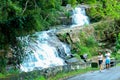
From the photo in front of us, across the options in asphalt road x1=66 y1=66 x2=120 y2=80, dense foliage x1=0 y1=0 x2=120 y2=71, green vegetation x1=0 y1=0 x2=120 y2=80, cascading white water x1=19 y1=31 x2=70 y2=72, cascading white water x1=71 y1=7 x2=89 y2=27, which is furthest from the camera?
cascading white water x1=71 y1=7 x2=89 y2=27

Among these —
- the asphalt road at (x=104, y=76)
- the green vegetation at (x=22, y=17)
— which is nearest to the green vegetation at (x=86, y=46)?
the green vegetation at (x=22, y=17)

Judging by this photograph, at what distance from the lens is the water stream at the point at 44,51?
3179 cm

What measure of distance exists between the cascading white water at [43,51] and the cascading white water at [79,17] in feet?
23.4

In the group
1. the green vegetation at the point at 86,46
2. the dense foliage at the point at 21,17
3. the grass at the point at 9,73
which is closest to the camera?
the dense foliage at the point at 21,17

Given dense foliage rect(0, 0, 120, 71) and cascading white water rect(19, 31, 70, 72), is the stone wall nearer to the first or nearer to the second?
dense foliage rect(0, 0, 120, 71)

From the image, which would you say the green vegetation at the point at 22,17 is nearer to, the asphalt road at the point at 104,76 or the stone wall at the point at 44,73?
the stone wall at the point at 44,73

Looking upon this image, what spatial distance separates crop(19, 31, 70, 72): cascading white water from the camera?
31781 millimetres

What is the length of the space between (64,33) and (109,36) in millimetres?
5907

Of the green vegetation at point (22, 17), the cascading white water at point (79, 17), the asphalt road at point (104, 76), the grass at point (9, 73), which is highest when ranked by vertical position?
the green vegetation at point (22, 17)

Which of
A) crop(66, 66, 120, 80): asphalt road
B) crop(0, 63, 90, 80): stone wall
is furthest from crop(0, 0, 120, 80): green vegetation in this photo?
crop(66, 66, 120, 80): asphalt road

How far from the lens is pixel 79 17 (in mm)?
45875

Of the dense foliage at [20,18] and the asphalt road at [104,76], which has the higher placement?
the dense foliage at [20,18]

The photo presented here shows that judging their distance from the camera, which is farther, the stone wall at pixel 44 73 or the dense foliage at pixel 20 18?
the stone wall at pixel 44 73

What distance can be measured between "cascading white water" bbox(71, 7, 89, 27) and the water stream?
5481 mm
